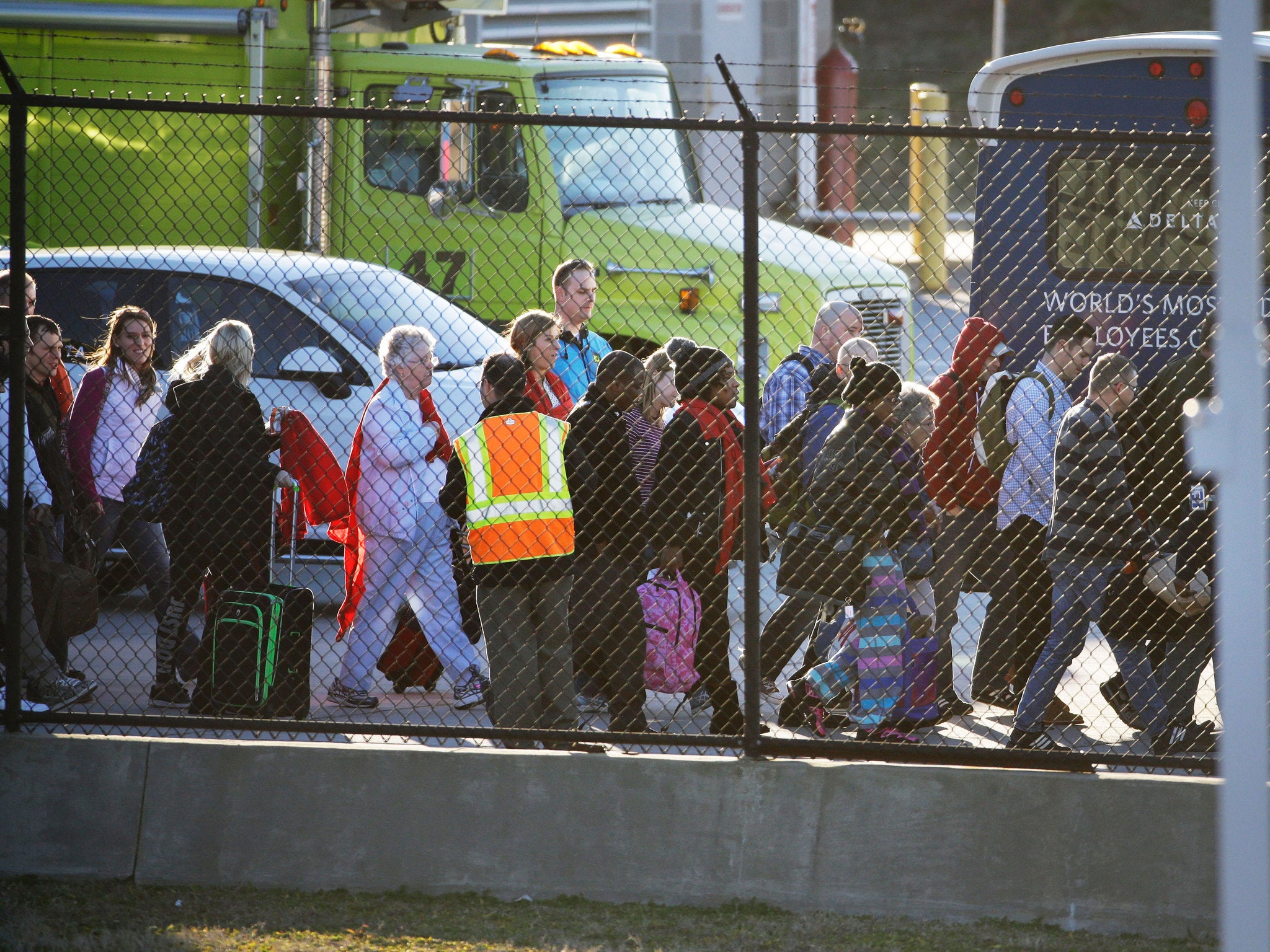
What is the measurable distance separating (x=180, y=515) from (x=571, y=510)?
6.08 feet

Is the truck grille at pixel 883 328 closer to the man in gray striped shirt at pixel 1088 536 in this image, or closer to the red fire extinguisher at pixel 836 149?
the man in gray striped shirt at pixel 1088 536

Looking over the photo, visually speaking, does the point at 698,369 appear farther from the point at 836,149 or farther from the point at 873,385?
the point at 836,149

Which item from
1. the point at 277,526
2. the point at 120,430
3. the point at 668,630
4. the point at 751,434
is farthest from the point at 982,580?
the point at 120,430

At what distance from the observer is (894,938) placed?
181 inches

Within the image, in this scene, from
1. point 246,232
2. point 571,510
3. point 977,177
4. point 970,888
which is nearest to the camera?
point 970,888

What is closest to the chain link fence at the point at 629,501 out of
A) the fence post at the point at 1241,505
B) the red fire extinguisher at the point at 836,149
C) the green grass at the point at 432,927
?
the green grass at the point at 432,927

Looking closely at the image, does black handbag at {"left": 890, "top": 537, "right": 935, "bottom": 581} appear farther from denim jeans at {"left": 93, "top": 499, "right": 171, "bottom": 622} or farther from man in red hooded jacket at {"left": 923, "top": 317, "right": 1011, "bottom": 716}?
denim jeans at {"left": 93, "top": 499, "right": 171, "bottom": 622}

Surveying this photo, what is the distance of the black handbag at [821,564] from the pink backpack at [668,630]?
430 mm

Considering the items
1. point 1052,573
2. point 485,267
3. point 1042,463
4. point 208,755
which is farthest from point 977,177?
point 208,755

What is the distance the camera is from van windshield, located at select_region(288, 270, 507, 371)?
27.7 ft

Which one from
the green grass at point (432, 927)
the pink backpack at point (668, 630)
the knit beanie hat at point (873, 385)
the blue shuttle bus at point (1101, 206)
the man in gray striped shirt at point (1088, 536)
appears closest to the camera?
the green grass at point (432, 927)

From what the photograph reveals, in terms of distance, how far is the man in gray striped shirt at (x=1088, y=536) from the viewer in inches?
232

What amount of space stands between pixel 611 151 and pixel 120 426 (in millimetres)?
4931

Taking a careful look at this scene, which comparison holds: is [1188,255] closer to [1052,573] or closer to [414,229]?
[1052,573]
